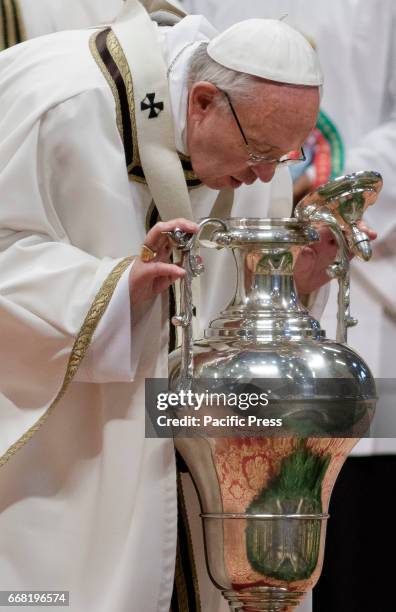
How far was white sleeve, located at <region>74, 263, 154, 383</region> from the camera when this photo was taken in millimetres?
3258

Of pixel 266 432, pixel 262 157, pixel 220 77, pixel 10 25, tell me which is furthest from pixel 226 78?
pixel 10 25

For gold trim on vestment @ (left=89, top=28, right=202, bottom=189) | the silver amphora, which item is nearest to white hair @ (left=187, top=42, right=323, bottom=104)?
gold trim on vestment @ (left=89, top=28, right=202, bottom=189)

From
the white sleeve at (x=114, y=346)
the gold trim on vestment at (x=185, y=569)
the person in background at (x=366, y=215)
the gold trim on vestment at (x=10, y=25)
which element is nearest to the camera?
the white sleeve at (x=114, y=346)

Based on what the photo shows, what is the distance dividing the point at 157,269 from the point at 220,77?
0.46 metres

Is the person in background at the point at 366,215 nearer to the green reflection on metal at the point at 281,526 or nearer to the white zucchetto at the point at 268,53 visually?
the white zucchetto at the point at 268,53

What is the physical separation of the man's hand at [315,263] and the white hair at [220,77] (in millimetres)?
433

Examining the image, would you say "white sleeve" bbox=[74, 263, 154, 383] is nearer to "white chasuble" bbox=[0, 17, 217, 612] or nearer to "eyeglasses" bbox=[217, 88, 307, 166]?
"white chasuble" bbox=[0, 17, 217, 612]

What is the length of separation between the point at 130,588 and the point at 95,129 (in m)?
0.97

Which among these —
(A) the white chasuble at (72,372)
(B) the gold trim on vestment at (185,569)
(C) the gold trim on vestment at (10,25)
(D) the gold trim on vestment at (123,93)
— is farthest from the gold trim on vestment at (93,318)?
(C) the gold trim on vestment at (10,25)

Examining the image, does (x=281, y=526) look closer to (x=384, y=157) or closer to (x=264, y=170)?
(x=264, y=170)

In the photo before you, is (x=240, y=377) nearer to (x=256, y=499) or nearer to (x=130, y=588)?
(x=256, y=499)

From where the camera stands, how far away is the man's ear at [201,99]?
11.0 feet

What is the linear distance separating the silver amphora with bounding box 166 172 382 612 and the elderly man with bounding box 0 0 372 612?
0.18m

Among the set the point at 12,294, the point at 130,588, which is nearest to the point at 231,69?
the point at 12,294
